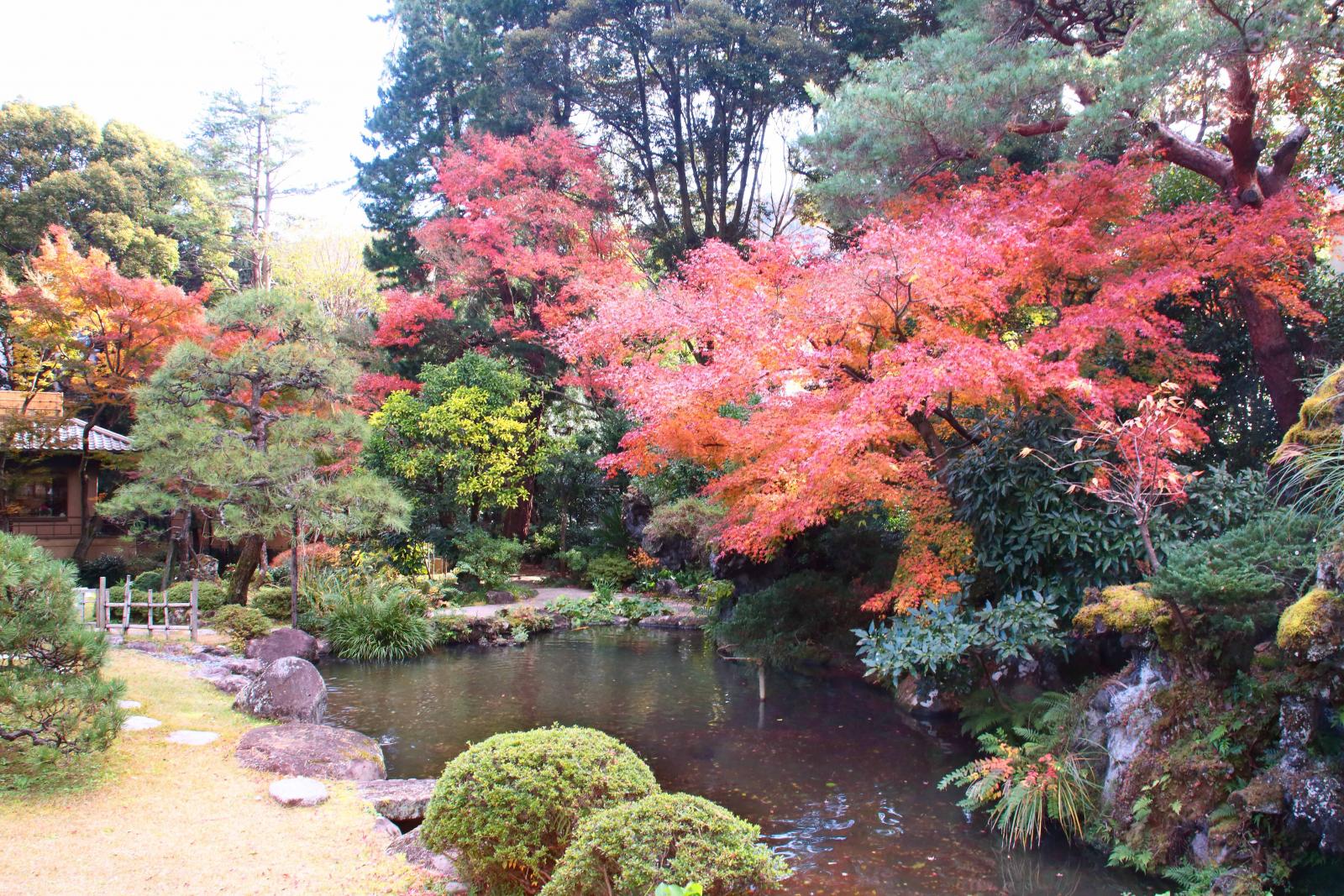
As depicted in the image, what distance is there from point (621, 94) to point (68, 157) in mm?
12238

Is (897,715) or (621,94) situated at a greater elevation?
(621,94)

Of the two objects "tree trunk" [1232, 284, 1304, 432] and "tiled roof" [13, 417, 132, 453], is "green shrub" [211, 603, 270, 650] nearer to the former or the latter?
"tiled roof" [13, 417, 132, 453]

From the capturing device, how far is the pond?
483 centimetres

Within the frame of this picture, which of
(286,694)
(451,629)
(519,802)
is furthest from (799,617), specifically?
(519,802)

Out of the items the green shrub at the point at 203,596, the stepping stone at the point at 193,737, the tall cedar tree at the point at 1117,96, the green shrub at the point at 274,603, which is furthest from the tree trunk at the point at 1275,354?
the green shrub at the point at 203,596

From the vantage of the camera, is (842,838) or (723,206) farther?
(723,206)

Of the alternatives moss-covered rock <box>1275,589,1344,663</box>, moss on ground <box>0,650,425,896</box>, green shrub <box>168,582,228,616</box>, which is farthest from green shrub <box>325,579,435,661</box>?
moss-covered rock <box>1275,589,1344,663</box>

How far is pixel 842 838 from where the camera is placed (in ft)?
17.1

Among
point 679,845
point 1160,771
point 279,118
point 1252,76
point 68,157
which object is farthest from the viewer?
point 279,118

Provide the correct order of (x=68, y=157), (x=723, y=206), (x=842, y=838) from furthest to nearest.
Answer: (x=68, y=157) → (x=723, y=206) → (x=842, y=838)

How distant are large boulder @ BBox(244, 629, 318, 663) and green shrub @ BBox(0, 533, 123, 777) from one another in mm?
3928

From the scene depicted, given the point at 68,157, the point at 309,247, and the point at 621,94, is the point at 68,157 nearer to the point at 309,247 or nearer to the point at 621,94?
the point at 309,247

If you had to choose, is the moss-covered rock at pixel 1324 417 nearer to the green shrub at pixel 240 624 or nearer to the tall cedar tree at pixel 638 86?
the green shrub at pixel 240 624

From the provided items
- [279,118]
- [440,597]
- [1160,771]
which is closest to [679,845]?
[1160,771]
